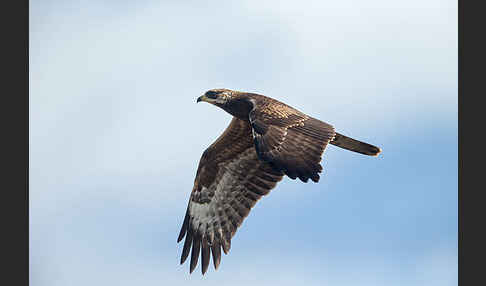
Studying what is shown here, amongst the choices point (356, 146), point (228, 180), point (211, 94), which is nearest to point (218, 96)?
point (211, 94)

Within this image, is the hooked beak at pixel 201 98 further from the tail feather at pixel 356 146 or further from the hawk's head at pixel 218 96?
the tail feather at pixel 356 146

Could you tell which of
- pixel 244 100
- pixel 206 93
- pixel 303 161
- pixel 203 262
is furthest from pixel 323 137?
pixel 203 262

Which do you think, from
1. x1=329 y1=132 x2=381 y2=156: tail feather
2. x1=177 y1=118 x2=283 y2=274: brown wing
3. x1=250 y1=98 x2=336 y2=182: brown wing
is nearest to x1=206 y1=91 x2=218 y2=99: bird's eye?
x1=177 y1=118 x2=283 y2=274: brown wing

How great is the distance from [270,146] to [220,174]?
3232 mm

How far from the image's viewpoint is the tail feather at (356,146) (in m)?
12.9

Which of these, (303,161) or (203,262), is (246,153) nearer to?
(203,262)

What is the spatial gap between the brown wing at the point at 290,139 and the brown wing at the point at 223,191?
1952mm

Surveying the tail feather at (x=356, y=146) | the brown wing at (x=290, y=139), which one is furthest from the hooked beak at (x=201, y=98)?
the tail feather at (x=356, y=146)

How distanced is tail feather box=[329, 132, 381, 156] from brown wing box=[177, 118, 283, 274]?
57.5 inches

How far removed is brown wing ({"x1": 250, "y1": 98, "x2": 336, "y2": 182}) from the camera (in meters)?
10.9

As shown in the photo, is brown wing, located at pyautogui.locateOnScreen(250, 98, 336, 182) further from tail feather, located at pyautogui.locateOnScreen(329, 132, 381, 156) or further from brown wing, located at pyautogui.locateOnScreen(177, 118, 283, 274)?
brown wing, located at pyautogui.locateOnScreen(177, 118, 283, 274)

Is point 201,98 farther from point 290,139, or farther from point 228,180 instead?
point 290,139

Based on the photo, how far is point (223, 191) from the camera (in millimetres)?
14453

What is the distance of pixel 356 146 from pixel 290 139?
1.90m
